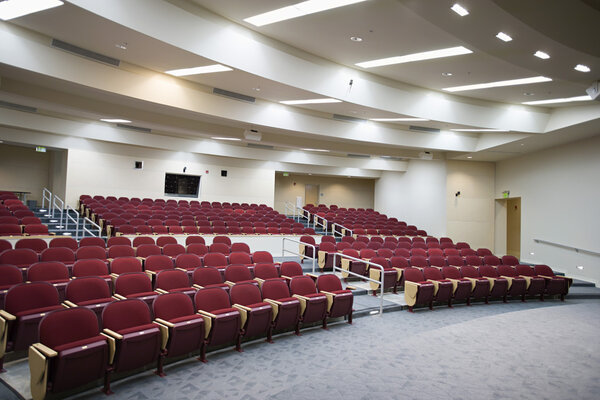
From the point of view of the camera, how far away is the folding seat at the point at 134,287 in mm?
5469

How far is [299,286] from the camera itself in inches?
261

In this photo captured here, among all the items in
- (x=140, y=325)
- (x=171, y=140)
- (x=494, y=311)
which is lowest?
(x=494, y=311)

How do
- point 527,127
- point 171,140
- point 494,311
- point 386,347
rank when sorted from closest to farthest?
point 386,347 → point 494,311 → point 527,127 → point 171,140

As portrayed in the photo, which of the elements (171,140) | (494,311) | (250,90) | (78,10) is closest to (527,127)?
(494,311)

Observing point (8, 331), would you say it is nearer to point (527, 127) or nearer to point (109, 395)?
point (109, 395)

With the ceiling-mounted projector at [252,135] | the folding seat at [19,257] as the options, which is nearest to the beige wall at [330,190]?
the ceiling-mounted projector at [252,135]

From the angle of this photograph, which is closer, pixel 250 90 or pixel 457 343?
pixel 457 343

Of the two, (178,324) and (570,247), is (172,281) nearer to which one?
(178,324)

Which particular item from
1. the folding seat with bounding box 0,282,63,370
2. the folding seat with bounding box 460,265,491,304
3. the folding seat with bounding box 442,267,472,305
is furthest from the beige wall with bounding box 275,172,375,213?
the folding seat with bounding box 0,282,63,370

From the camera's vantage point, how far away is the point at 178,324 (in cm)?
460

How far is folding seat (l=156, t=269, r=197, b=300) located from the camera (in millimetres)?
6000

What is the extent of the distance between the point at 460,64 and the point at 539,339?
5.94 metres

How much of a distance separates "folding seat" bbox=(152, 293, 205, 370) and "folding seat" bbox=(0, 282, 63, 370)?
1242mm

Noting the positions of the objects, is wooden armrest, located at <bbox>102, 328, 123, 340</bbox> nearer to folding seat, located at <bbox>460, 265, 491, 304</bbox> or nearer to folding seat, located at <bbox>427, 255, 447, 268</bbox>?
folding seat, located at <bbox>460, 265, 491, 304</bbox>
